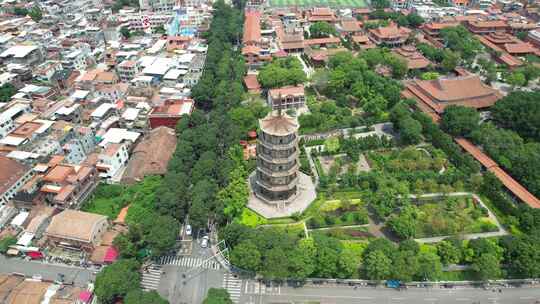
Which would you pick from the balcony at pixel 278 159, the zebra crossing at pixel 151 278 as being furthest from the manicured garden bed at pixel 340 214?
the zebra crossing at pixel 151 278

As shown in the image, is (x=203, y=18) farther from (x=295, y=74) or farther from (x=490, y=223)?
(x=490, y=223)

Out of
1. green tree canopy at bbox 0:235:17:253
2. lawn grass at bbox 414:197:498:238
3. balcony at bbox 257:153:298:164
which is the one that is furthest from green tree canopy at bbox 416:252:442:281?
green tree canopy at bbox 0:235:17:253

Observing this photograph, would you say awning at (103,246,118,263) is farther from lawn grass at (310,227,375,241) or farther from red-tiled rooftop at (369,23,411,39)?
red-tiled rooftop at (369,23,411,39)

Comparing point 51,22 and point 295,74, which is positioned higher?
point 51,22

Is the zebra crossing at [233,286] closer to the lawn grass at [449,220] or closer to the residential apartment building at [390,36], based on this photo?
the lawn grass at [449,220]

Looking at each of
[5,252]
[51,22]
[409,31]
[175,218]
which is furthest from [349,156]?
[51,22]
